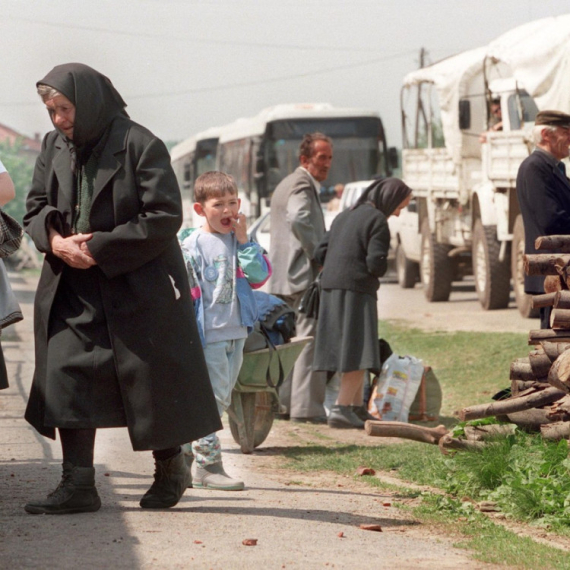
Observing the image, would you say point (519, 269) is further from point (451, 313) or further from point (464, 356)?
point (464, 356)

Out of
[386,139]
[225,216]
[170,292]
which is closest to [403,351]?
[225,216]

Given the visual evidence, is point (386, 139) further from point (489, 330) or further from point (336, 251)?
point (336, 251)

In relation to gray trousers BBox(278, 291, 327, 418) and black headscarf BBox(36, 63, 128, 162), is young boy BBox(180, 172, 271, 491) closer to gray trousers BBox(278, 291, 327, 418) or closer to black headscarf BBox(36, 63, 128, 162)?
black headscarf BBox(36, 63, 128, 162)

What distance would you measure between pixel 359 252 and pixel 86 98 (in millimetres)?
3898

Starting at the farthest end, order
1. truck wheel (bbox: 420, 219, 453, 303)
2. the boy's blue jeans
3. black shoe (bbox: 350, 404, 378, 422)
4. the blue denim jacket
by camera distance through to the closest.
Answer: truck wheel (bbox: 420, 219, 453, 303), black shoe (bbox: 350, 404, 378, 422), the blue denim jacket, the boy's blue jeans

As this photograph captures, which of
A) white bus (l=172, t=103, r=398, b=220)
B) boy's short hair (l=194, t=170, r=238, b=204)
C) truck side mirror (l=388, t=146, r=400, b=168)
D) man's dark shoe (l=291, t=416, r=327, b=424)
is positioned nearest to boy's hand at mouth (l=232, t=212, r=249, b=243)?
boy's short hair (l=194, t=170, r=238, b=204)

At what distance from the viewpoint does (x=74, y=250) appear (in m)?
5.39

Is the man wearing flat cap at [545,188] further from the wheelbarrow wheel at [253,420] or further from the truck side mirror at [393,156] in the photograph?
the truck side mirror at [393,156]

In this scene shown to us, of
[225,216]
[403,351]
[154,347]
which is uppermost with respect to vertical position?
[225,216]

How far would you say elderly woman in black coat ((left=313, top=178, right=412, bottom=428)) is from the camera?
8.96 metres

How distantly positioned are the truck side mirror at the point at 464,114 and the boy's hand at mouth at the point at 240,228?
1369cm

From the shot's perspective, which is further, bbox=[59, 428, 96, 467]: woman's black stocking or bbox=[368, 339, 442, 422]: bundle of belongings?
bbox=[368, 339, 442, 422]: bundle of belongings

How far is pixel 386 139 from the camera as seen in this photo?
1137 inches

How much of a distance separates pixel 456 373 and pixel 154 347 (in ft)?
22.7
